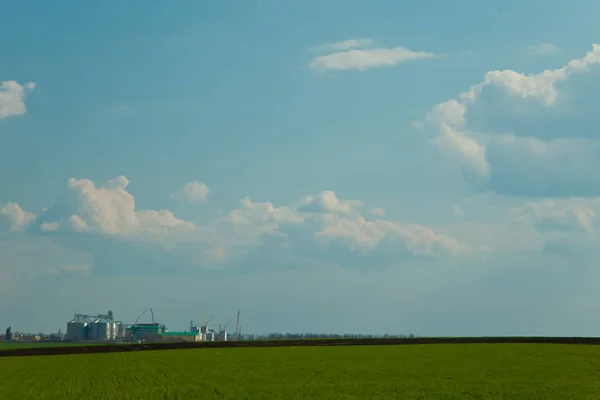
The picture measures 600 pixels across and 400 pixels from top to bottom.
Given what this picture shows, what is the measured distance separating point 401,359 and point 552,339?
193 ft

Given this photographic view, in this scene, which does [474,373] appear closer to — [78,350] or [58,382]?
[58,382]

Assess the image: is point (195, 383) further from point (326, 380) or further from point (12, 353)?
point (12, 353)

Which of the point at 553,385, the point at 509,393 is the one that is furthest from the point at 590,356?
the point at 509,393

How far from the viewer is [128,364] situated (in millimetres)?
78750

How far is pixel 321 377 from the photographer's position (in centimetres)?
5997

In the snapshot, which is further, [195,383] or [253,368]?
[253,368]

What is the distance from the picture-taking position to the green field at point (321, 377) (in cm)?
4900

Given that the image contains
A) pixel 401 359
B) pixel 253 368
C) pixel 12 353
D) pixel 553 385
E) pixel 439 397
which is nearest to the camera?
pixel 439 397

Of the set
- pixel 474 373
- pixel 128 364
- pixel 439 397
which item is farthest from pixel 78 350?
pixel 439 397

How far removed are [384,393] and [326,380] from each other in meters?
9.41

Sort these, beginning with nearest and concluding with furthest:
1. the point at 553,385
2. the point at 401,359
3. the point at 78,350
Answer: the point at 553,385 < the point at 401,359 < the point at 78,350

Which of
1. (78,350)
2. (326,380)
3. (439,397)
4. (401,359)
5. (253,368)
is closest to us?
(439,397)

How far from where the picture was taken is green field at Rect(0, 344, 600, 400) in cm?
4900

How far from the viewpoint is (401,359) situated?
77.1 meters
